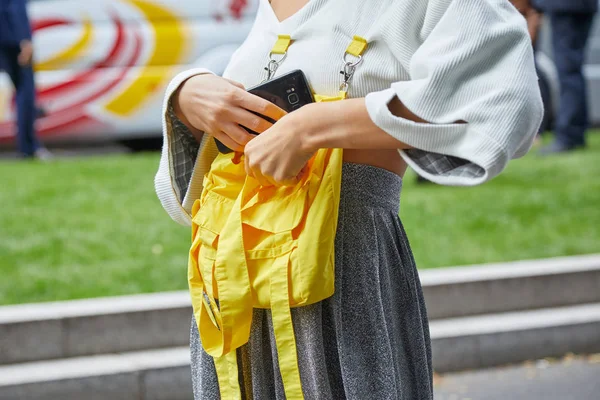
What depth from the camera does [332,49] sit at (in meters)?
1.31

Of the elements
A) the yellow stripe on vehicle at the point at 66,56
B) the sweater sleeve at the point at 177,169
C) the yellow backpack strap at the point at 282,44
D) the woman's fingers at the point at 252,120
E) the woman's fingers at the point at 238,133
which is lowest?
the yellow stripe on vehicle at the point at 66,56

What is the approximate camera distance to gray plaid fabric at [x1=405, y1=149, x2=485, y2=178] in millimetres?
1138

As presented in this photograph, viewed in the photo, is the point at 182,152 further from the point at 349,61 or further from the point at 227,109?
the point at 349,61

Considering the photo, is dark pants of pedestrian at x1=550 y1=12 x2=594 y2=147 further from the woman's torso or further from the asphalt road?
the woman's torso

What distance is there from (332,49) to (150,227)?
3605 millimetres

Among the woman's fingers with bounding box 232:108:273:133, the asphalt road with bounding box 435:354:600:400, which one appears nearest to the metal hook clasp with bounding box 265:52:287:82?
the woman's fingers with bounding box 232:108:273:133

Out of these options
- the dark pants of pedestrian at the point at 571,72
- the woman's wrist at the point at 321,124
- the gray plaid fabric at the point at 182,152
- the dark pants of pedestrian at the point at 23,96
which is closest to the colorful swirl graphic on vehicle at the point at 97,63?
the dark pants of pedestrian at the point at 23,96

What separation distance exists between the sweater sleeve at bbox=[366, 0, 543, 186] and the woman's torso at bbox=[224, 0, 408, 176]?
0.37 feet

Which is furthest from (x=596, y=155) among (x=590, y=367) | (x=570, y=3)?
(x=590, y=367)

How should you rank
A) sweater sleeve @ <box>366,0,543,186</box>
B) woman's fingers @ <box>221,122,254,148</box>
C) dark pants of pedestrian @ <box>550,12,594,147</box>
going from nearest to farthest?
sweater sleeve @ <box>366,0,543,186</box> → woman's fingers @ <box>221,122,254,148</box> → dark pants of pedestrian @ <box>550,12,594,147</box>

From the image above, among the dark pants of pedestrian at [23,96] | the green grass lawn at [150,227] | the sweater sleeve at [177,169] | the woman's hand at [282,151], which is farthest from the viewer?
the dark pants of pedestrian at [23,96]

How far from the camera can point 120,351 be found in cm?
351

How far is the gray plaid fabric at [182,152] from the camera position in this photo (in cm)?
148

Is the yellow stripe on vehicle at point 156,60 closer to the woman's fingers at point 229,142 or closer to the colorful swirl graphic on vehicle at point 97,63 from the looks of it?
the colorful swirl graphic on vehicle at point 97,63
